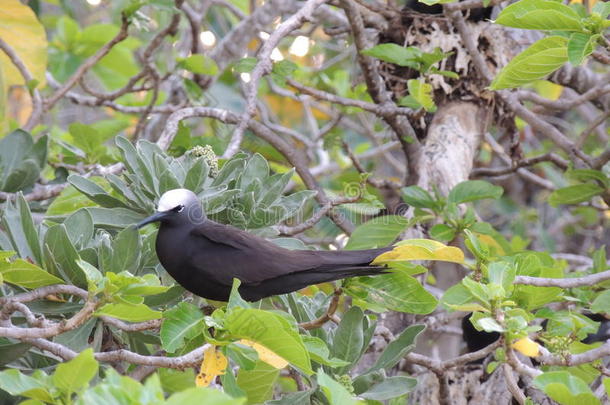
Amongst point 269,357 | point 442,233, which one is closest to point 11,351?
point 269,357

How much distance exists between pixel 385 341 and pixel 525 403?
105cm

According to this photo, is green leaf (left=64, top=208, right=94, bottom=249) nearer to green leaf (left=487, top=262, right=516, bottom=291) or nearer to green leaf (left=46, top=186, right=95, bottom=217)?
green leaf (left=46, top=186, right=95, bottom=217)

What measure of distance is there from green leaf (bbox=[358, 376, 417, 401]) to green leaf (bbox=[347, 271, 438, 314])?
211 mm

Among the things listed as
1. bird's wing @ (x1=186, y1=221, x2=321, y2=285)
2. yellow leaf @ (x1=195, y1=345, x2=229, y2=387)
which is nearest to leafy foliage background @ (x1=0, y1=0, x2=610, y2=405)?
yellow leaf @ (x1=195, y1=345, x2=229, y2=387)

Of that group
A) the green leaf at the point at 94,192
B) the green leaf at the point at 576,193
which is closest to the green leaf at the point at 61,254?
the green leaf at the point at 94,192

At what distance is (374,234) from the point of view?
3320 mm

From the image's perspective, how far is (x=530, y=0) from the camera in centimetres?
267

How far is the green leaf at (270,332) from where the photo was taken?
6.78 feet

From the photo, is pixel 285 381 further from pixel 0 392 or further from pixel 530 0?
pixel 530 0

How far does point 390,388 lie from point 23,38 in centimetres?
270

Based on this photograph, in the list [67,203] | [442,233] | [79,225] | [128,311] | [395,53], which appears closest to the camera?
[128,311]

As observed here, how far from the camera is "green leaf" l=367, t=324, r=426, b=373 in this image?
2.65 meters

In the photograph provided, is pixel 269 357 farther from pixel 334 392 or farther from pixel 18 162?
pixel 18 162

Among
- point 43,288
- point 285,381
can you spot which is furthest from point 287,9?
point 43,288
